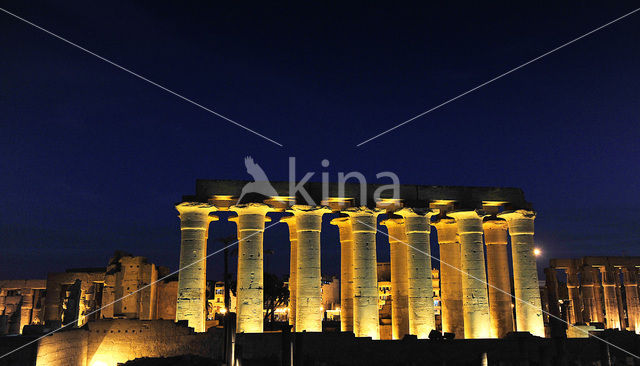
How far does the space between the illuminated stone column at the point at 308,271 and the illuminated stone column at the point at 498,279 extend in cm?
1191

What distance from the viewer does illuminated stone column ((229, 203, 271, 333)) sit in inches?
1101

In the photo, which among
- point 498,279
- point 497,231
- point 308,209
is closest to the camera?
point 308,209

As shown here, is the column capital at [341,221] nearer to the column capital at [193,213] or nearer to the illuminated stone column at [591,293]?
the column capital at [193,213]

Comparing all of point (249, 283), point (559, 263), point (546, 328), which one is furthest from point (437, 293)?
point (249, 283)

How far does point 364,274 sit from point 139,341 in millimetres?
12313

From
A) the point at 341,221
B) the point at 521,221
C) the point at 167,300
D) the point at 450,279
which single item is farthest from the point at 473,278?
the point at 167,300

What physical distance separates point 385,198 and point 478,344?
30.9 feet

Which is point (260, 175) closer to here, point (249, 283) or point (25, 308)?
point (249, 283)

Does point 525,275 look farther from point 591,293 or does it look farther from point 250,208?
point 591,293

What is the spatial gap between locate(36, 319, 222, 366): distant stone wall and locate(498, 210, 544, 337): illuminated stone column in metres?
17.6

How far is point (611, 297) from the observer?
46.8 metres

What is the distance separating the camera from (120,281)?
3819cm

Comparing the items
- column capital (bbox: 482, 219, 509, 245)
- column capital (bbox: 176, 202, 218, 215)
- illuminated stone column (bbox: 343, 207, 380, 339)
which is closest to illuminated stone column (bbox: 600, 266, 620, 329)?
column capital (bbox: 482, 219, 509, 245)

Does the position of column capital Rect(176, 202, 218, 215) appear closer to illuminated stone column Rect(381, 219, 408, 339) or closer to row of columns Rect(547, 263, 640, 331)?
illuminated stone column Rect(381, 219, 408, 339)
